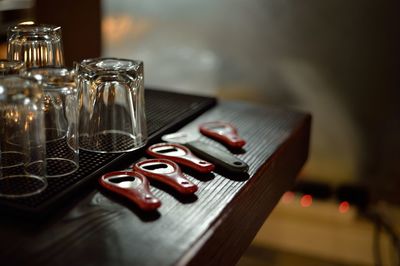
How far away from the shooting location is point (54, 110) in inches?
37.9

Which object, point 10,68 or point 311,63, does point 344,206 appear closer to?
point 311,63

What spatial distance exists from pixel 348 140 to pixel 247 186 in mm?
1066

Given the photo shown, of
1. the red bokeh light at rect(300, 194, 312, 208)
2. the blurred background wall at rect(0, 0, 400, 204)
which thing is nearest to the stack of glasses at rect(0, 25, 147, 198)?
the blurred background wall at rect(0, 0, 400, 204)

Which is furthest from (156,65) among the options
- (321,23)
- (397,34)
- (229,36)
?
(397,34)

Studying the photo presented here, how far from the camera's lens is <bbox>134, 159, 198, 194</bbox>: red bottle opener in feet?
2.67

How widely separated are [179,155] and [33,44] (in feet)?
1.09

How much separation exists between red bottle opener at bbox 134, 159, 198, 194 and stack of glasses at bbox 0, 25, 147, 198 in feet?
0.22

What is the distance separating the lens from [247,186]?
34.1 inches

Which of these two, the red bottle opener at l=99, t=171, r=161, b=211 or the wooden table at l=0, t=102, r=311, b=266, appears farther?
the red bottle opener at l=99, t=171, r=161, b=211

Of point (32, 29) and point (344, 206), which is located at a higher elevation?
point (32, 29)

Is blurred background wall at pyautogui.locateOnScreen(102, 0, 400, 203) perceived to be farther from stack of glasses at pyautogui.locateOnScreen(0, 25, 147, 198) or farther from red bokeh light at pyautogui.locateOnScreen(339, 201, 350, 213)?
stack of glasses at pyautogui.locateOnScreen(0, 25, 147, 198)

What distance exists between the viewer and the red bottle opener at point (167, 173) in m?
0.81

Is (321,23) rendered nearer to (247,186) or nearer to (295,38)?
(295,38)

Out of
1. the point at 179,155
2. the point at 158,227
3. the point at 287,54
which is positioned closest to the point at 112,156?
the point at 179,155
